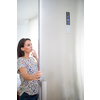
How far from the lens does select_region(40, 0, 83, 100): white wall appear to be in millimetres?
1230

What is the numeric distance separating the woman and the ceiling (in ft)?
0.70

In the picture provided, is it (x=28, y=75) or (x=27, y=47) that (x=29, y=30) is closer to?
(x=27, y=47)

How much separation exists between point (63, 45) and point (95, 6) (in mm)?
535

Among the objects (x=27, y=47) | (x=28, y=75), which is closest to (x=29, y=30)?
(x=27, y=47)

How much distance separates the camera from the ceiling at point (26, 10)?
43.8 inches

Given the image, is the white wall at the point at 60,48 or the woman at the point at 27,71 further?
the white wall at the point at 60,48

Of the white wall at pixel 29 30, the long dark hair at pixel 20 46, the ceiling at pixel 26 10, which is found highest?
the ceiling at pixel 26 10

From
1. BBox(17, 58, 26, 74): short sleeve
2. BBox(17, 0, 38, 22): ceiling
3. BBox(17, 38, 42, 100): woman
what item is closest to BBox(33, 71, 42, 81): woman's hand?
BBox(17, 38, 42, 100): woman

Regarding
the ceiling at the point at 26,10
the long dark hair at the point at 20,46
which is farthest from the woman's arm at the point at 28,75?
the ceiling at the point at 26,10

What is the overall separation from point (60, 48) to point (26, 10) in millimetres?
525

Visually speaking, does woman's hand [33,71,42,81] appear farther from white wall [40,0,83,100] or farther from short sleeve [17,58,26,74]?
short sleeve [17,58,26,74]

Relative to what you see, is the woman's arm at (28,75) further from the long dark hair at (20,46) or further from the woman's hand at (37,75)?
the long dark hair at (20,46)

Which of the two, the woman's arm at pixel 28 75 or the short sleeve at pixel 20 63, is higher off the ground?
the short sleeve at pixel 20 63
